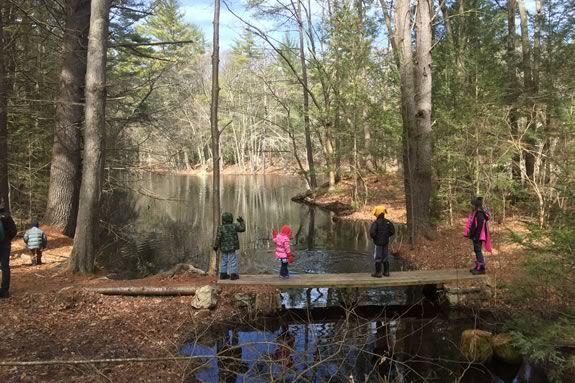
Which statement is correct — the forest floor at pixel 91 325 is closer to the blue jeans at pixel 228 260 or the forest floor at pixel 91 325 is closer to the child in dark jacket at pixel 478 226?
the blue jeans at pixel 228 260

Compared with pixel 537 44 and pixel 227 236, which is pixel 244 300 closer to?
pixel 227 236

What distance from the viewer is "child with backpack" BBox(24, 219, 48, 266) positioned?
408 inches

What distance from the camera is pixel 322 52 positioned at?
90.2ft

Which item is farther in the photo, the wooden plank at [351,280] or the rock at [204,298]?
the wooden plank at [351,280]

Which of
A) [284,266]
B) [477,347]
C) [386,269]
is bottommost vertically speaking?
[477,347]

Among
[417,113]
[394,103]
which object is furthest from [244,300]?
[394,103]

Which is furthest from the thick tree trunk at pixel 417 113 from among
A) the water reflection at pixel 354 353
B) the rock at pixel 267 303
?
the rock at pixel 267 303

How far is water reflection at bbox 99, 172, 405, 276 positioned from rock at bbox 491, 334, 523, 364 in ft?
17.8

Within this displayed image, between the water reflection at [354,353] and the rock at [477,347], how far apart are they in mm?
135

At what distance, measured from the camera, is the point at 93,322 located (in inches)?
292

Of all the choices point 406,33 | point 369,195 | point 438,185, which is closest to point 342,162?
point 369,195

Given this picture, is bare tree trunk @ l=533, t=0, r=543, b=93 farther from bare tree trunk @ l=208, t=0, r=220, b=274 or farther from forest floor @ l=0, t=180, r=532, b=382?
bare tree trunk @ l=208, t=0, r=220, b=274

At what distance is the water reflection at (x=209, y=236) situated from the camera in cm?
1375

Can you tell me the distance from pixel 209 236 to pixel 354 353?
12629 millimetres
